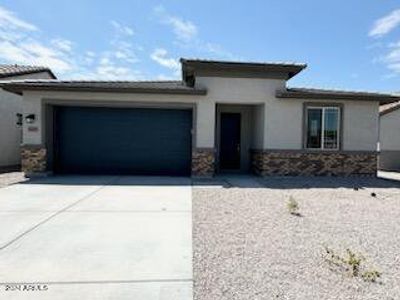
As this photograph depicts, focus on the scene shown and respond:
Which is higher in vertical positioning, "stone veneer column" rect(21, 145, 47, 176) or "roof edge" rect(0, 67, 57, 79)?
"roof edge" rect(0, 67, 57, 79)

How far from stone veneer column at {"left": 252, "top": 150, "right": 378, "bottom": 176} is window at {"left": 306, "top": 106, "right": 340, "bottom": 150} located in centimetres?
39

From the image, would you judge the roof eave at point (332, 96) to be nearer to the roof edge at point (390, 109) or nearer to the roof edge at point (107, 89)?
the roof edge at point (107, 89)

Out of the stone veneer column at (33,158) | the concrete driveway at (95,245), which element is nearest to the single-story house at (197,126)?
the stone veneer column at (33,158)

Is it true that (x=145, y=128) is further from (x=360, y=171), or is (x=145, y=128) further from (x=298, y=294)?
(x=298, y=294)

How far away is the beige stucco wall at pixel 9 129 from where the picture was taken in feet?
55.2

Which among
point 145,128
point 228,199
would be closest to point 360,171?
point 228,199

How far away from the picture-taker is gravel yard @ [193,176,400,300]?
4.09 m

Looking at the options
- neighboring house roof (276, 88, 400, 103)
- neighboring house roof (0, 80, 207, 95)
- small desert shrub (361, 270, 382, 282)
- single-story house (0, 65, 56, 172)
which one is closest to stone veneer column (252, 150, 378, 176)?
neighboring house roof (276, 88, 400, 103)

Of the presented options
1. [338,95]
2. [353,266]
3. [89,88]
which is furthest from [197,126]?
[353,266]

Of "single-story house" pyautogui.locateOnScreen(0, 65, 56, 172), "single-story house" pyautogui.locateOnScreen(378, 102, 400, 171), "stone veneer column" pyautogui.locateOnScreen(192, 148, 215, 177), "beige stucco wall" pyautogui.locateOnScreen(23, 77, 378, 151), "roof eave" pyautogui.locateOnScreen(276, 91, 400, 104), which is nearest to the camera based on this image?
"beige stucco wall" pyautogui.locateOnScreen(23, 77, 378, 151)

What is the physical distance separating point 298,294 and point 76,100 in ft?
38.7

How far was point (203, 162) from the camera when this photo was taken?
1383 cm

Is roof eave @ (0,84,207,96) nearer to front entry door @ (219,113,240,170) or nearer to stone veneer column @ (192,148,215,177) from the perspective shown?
stone veneer column @ (192,148,215,177)

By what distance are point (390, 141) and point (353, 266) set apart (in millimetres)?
18322
